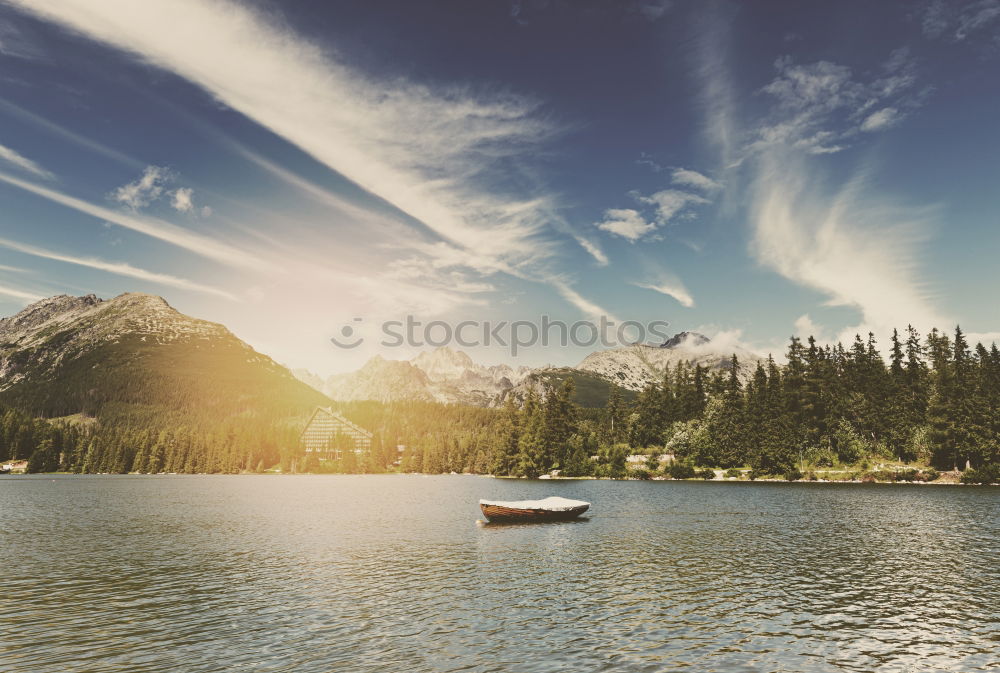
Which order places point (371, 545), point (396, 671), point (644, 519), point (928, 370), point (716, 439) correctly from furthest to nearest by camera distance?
point (928, 370) → point (716, 439) → point (644, 519) → point (371, 545) → point (396, 671)

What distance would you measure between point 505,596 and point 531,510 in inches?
1667

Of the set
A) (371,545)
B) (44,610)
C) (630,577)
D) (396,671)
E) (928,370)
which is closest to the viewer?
(396,671)

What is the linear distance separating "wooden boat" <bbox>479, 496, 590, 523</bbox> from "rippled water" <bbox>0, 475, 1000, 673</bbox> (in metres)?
4.98

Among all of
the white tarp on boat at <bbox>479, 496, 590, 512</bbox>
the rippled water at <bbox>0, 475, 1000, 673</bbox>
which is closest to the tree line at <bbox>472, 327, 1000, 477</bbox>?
the rippled water at <bbox>0, 475, 1000, 673</bbox>

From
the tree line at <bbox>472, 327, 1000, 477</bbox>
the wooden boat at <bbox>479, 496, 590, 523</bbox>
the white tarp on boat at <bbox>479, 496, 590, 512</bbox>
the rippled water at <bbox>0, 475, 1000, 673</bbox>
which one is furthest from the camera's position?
the tree line at <bbox>472, 327, 1000, 477</bbox>

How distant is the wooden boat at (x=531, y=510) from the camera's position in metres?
73.6

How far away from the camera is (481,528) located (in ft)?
225

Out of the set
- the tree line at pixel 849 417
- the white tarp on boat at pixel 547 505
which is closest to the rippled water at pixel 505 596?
the white tarp on boat at pixel 547 505

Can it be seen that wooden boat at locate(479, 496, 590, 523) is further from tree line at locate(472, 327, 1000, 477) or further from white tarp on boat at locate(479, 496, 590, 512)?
tree line at locate(472, 327, 1000, 477)

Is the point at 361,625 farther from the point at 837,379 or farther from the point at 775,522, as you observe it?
the point at 837,379

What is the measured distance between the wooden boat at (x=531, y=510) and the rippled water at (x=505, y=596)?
4977 millimetres

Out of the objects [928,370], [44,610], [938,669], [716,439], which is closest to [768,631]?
[938,669]

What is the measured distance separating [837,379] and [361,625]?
19958 cm

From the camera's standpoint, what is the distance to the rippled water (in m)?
23.4
